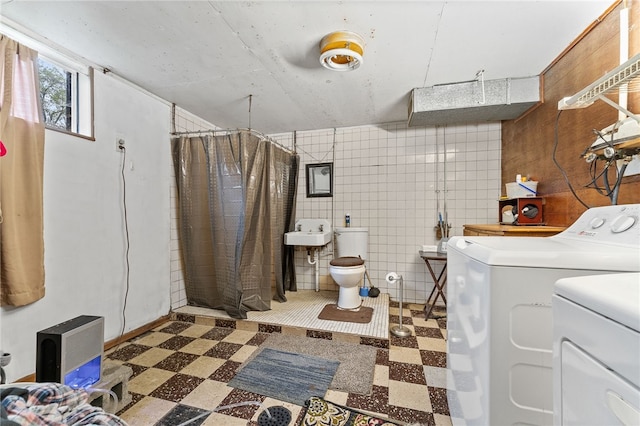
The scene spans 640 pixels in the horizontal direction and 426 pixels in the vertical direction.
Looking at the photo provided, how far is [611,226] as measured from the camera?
0.94 meters

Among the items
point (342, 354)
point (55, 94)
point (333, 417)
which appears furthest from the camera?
point (342, 354)

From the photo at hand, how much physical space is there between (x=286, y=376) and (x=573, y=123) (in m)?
2.43

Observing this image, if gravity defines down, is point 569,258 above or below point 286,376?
above

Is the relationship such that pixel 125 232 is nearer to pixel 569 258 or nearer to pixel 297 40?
pixel 297 40

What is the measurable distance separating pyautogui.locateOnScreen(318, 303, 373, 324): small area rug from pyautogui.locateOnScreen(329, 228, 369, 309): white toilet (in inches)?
2.7

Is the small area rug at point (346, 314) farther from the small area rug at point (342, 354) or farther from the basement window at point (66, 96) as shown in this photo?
the basement window at point (66, 96)

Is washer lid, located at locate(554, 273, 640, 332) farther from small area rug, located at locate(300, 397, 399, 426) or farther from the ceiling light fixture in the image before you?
the ceiling light fixture

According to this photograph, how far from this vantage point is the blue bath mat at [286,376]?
1.47m

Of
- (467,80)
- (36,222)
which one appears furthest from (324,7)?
(36,222)

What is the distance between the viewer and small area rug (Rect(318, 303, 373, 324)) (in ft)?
7.47

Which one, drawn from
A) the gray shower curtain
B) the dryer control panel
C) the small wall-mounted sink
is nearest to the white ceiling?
the gray shower curtain

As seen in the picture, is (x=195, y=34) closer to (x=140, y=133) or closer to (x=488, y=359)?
(x=140, y=133)

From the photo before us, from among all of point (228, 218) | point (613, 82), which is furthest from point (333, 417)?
point (613, 82)

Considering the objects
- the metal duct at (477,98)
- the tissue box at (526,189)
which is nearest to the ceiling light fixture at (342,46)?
the metal duct at (477,98)
